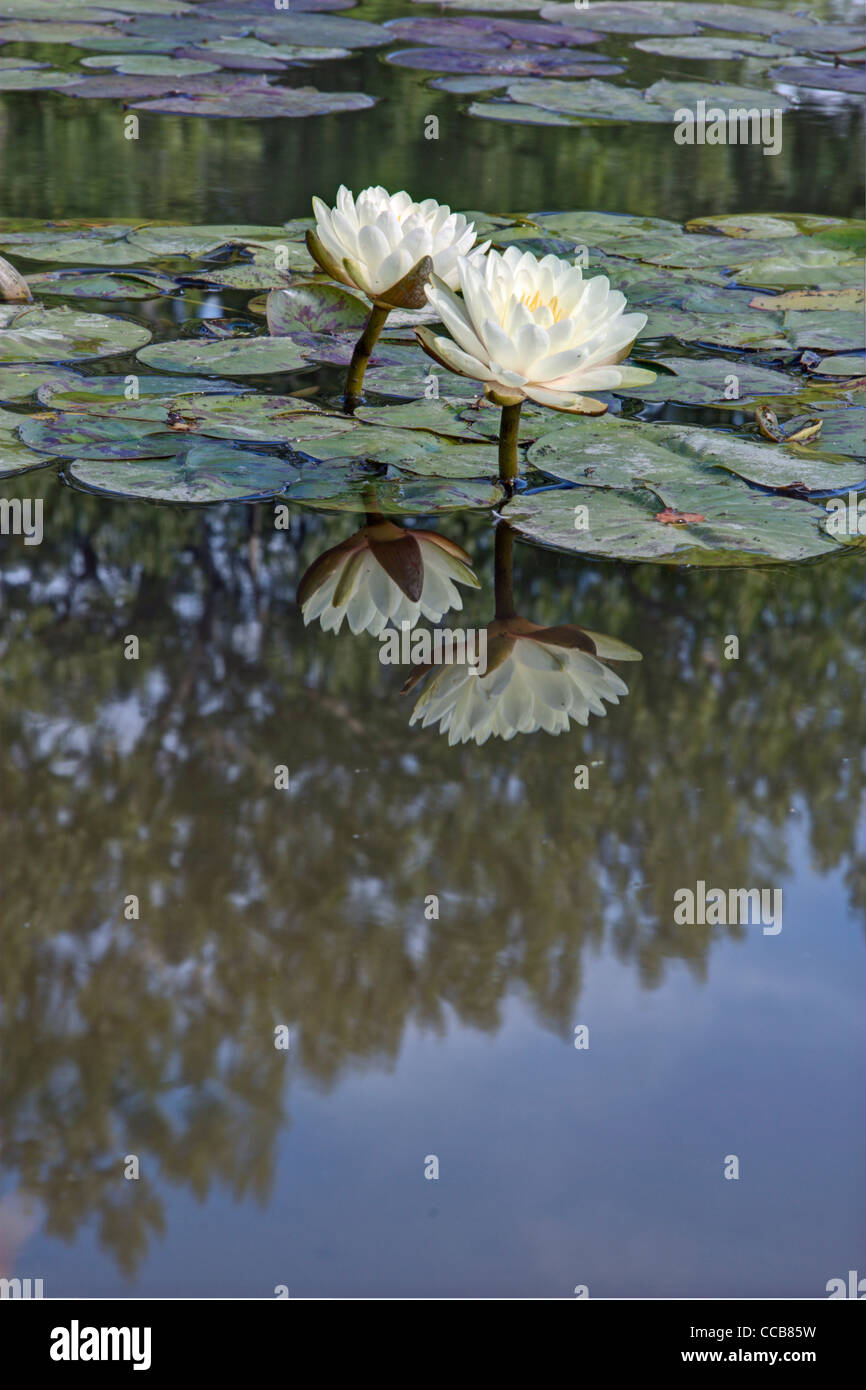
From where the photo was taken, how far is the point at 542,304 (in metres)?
2.05

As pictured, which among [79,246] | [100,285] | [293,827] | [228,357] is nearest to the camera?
[293,827]

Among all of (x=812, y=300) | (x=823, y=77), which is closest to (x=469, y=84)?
(x=823, y=77)

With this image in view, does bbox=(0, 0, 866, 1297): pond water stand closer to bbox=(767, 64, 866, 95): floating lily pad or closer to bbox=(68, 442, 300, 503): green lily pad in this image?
bbox=(68, 442, 300, 503): green lily pad

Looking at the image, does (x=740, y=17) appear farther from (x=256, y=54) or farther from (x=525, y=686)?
(x=525, y=686)

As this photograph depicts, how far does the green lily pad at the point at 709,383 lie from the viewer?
2705 mm

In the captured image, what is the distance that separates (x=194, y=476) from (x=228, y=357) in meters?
0.55

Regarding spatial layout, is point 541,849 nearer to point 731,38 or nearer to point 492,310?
point 492,310

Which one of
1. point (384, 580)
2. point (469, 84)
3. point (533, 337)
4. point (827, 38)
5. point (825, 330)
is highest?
point (827, 38)

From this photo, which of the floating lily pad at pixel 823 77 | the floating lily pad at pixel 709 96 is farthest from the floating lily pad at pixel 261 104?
the floating lily pad at pixel 823 77

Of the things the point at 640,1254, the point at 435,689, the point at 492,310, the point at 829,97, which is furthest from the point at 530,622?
the point at 829,97

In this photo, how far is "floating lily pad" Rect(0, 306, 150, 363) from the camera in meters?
2.72

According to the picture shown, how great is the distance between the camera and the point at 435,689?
5.83ft

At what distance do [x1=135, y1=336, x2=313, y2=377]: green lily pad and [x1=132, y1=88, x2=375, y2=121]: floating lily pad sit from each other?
2685 mm

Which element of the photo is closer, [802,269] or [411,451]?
[411,451]
